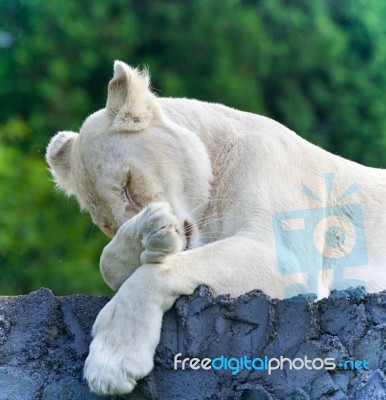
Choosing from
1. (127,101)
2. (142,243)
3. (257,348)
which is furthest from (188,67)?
(257,348)

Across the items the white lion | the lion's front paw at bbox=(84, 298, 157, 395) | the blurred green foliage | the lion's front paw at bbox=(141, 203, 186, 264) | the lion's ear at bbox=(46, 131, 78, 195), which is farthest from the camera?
the blurred green foliage

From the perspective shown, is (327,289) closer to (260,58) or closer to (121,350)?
(121,350)

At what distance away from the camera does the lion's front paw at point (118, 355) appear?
3541mm

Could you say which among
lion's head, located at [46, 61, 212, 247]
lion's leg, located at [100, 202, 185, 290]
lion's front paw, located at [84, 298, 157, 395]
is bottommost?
lion's front paw, located at [84, 298, 157, 395]

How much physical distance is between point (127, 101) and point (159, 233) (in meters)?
1.16

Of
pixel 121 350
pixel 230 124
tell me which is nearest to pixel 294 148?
pixel 230 124

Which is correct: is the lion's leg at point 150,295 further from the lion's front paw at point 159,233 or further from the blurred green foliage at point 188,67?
the blurred green foliage at point 188,67

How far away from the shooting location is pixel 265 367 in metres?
3.61

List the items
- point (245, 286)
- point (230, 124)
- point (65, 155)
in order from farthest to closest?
point (65, 155) < point (230, 124) < point (245, 286)

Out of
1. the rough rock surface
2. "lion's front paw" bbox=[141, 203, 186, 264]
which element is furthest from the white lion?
the rough rock surface

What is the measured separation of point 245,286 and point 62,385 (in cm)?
79

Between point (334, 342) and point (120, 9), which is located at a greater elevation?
point (120, 9)

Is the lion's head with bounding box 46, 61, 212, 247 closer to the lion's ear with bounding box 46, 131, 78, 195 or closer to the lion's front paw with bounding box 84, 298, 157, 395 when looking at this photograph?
the lion's ear with bounding box 46, 131, 78, 195

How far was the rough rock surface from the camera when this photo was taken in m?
3.57
